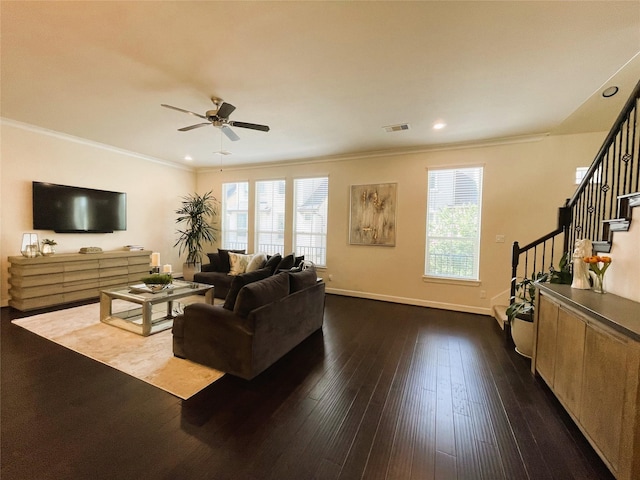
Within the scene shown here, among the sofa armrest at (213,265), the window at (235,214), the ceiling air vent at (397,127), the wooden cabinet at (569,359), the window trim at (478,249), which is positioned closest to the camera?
the wooden cabinet at (569,359)

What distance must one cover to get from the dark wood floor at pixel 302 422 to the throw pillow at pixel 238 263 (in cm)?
248

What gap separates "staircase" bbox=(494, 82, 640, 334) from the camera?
78.4 inches

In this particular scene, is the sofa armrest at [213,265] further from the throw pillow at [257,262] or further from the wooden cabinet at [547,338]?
the wooden cabinet at [547,338]

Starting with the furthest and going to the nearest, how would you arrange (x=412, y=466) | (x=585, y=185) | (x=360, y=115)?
(x=360, y=115) → (x=585, y=185) → (x=412, y=466)

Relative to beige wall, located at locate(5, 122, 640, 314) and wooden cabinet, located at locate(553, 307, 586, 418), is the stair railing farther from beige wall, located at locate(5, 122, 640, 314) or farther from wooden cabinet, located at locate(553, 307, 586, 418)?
wooden cabinet, located at locate(553, 307, 586, 418)

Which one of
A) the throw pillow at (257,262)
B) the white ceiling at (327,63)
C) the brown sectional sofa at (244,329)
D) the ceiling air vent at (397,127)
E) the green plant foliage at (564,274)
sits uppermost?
the ceiling air vent at (397,127)

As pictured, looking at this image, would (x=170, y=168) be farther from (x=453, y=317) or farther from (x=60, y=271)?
(x=453, y=317)

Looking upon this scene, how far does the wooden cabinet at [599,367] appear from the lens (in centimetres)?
127

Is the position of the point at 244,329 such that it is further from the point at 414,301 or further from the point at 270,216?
the point at 270,216

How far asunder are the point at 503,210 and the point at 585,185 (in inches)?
53.4

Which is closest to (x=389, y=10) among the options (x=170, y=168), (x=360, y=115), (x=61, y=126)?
(x=360, y=115)

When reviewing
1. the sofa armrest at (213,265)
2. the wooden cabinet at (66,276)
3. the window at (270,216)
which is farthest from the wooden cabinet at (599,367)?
the wooden cabinet at (66,276)

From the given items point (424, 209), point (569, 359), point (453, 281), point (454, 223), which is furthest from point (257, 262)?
point (569, 359)

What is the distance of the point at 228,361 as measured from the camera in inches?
88.4
